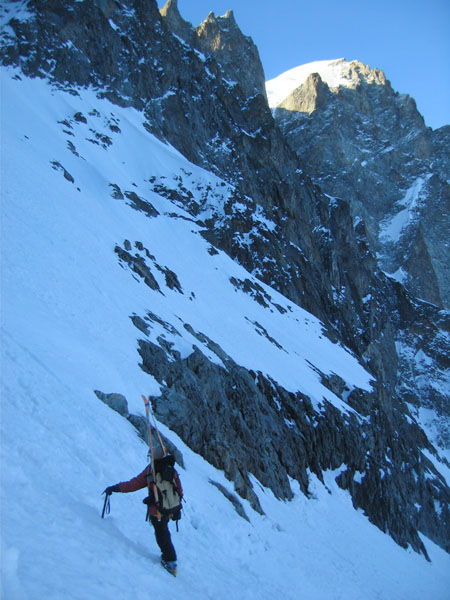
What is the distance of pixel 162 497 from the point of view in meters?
5.61

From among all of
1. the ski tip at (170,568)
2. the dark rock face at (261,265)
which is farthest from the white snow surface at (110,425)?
the dark rock face at (261,265)

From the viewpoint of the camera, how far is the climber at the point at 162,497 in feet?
18.3

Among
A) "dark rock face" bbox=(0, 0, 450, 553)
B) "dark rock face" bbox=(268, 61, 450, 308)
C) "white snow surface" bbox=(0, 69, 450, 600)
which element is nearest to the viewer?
"white snow surface" bbox=(0, 69, 450, 600)

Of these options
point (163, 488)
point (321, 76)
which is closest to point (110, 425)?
point (163, 488)

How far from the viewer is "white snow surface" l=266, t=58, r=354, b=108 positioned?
143 m

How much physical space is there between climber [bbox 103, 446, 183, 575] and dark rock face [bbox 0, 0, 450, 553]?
6856 millimetres

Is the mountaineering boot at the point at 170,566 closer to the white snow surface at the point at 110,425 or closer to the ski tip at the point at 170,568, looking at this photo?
the ski tip at the point at 170,568

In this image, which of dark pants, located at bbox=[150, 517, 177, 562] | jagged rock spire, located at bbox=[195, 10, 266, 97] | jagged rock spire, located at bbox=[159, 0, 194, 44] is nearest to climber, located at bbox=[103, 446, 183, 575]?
dark pants, located at bbox=[150, 517, 177, 562]

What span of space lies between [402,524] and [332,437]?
7.06m

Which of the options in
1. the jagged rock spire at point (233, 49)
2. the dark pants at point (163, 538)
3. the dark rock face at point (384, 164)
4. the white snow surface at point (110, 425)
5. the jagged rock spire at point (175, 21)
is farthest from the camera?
the dark rock face at point (384, 164)

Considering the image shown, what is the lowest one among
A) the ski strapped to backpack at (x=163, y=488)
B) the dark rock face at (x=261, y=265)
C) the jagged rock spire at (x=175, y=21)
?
the ski strapped to backpack at (x=163, y=488)

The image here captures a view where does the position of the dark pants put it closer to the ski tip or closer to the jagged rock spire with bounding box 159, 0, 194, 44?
the ski tip

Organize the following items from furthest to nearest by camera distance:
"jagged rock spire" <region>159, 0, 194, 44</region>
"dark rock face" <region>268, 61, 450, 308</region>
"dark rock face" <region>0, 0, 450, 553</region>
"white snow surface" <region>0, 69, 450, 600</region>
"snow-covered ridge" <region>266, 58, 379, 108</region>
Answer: "snow-covered ridge" <region>266, 58, 379, 108</region> → "dark rock face" <region>268, 61, 450, 308</region> → "jagged rock spire" <region>159, 0, 194, 44</region> → "dark rock face" <region>0, 0, 450, 553</region> → "white snow surface" <region>0, 69, 450, 600</region>

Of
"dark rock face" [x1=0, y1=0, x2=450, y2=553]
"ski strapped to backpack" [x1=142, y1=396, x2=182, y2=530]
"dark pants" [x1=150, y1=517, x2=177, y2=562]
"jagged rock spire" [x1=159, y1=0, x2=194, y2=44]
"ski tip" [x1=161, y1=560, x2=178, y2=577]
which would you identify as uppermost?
"jagged rock spire" [x1=159, y1=0, x2=194, y2=44]
